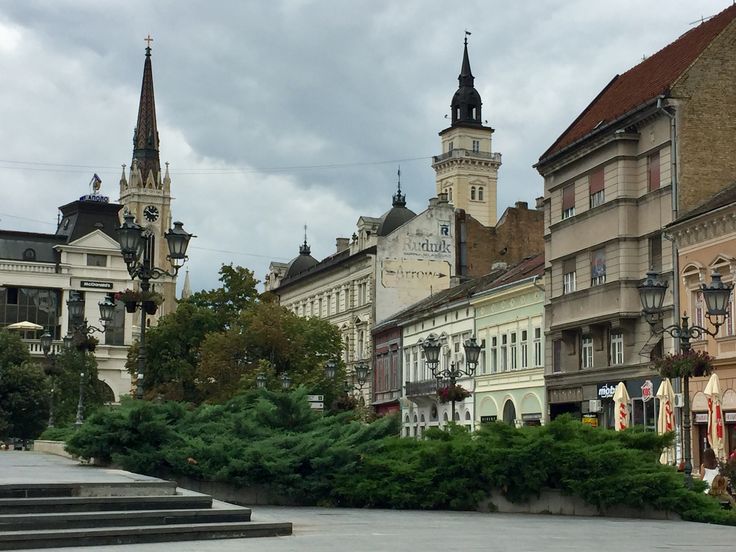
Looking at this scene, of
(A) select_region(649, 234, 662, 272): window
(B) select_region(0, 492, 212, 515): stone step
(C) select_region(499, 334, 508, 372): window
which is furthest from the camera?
(C) select_region(499, 334, 508, 372): window

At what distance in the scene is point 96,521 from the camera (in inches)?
671

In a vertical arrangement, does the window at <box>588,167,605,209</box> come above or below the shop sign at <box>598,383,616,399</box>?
above

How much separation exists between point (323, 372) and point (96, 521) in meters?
45.0

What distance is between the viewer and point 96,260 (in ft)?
347

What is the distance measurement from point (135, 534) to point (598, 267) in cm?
3294

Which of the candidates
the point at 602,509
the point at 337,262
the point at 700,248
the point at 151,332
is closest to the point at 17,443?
the point at 151,332

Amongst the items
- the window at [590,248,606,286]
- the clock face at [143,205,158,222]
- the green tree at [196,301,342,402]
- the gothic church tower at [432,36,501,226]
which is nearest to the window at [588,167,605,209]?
the window at [590,248,606,286]

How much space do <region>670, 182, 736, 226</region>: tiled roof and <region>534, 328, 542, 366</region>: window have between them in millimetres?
12702

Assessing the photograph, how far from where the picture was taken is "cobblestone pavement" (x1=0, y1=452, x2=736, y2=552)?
631 inches

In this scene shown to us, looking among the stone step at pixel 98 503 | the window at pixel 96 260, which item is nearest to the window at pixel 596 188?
the stone step at pixel 98 503

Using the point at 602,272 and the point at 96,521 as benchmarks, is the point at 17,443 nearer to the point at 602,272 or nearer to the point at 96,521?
the point at 602,272

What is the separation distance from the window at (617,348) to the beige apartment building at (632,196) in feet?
0.18

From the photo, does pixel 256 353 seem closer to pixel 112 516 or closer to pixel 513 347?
pixel 513 347

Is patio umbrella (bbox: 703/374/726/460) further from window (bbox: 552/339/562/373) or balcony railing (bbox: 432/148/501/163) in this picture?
balcony railing (bbox: 432/148/501/163)
